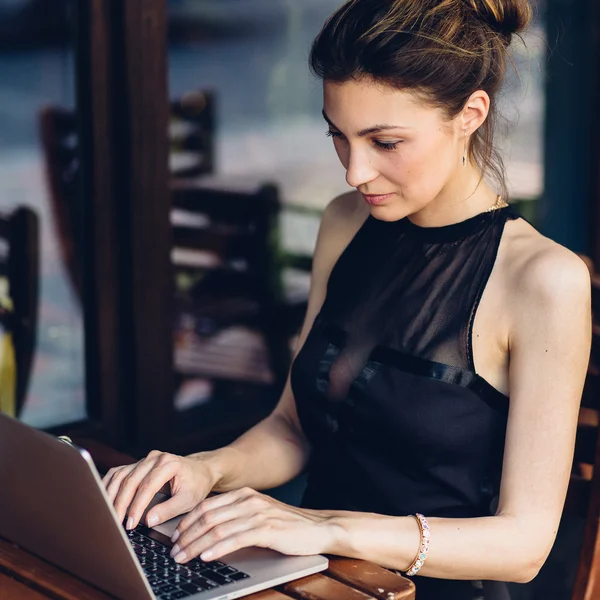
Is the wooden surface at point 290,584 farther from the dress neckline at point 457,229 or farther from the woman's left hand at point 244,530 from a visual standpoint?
the dress neckline at point 457,229

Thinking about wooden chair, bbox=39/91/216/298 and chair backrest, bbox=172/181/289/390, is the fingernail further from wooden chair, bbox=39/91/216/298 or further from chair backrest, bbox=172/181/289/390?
chair backrest, bbox=172/181/289/390

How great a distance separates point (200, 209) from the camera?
2.65 metres

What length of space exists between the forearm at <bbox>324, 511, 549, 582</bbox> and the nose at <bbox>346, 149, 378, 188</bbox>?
1.62 ft

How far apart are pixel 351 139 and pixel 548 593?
6.22 feet

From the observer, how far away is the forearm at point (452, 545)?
132cm

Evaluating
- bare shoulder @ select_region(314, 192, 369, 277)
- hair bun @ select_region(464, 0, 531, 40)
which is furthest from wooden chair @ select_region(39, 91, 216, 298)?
hair bun @ select_region(464, 0, 531, 40)

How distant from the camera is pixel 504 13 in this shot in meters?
1.61

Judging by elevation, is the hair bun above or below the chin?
above

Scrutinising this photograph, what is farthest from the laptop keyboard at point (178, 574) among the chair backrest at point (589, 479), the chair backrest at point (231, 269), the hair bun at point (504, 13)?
the chair backrest at point (231, 269)

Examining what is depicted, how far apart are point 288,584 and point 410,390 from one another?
459 mm

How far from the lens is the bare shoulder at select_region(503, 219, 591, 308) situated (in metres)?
1.49

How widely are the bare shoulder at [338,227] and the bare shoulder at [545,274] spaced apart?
1.14ft

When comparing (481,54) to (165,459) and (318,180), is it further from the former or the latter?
(318,180)

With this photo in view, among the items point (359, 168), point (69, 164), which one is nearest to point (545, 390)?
point (359, 168)
